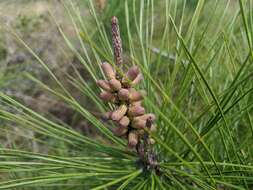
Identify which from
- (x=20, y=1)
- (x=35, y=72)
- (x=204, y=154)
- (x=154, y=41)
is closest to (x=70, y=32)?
(x=20, y=1)

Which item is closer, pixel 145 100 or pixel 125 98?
pixel 125 98

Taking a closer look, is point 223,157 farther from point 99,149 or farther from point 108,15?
point 108,15

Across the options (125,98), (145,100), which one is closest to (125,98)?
(125,98)

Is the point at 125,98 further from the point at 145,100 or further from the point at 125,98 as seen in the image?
the point at 145,100
